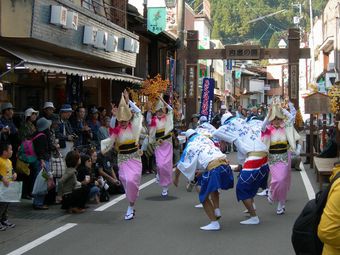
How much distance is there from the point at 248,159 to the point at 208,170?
33.2 inches

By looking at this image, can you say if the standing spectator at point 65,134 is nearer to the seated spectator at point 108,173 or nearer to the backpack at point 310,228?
the seated spectator at point 108,173

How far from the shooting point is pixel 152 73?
26.0 meters

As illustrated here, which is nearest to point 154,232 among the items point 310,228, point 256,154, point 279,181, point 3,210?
point 256,154

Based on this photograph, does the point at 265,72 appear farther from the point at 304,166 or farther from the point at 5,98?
the point at 5,98

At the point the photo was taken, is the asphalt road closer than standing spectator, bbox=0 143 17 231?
Yes

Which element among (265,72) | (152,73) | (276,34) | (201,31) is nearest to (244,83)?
(265,72)

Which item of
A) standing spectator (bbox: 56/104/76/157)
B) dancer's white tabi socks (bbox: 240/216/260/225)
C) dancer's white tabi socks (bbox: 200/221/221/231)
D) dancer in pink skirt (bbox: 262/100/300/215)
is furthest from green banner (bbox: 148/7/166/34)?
dancer's white tabi socks (bbox: 200/221/221/231)

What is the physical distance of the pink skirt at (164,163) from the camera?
11.4m

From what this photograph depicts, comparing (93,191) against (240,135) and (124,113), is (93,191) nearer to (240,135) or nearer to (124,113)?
(124,113)

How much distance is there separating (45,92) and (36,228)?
24.1 ft

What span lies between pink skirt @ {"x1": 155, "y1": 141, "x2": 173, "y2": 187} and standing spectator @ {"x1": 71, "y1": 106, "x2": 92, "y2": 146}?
2056mm

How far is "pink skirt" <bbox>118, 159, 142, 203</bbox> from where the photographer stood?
8734mm

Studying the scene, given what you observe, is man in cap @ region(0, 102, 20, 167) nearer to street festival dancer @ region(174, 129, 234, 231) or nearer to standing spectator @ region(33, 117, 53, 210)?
standing spectator @ region(33, 117, 53, 210)

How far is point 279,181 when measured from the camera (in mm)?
9055
